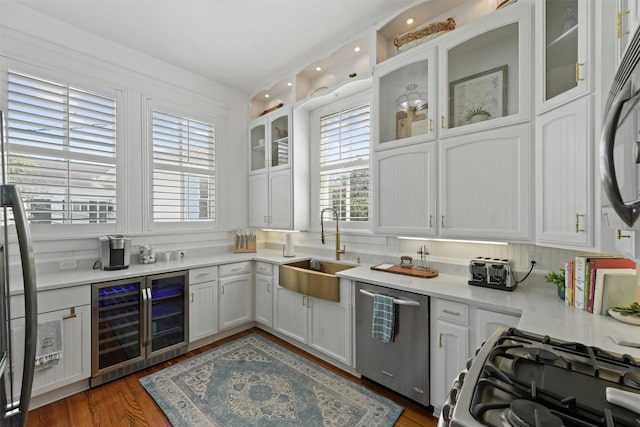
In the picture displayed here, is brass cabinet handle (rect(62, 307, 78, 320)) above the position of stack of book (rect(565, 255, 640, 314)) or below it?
below

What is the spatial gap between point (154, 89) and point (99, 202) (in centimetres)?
133

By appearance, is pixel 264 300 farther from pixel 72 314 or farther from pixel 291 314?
pixel 72 314

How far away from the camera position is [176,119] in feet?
10.8

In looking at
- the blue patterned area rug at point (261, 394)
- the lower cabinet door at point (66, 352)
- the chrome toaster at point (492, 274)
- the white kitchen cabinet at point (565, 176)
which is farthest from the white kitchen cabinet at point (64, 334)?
the white kitchen cabinet at point (565, 176)

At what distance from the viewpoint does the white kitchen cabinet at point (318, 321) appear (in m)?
2.41

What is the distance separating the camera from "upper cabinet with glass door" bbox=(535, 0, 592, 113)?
1426mm

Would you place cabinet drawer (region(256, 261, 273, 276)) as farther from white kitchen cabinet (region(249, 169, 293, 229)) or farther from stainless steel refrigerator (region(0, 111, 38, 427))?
stainless steel refrigerator (region(0, 111, 38, 427))

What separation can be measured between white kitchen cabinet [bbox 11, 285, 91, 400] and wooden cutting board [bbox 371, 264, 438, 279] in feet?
7.64

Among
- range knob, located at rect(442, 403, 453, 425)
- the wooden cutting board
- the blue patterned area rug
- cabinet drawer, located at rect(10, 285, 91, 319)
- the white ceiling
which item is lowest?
the blue patterned area rug

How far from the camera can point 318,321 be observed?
264 centimetres

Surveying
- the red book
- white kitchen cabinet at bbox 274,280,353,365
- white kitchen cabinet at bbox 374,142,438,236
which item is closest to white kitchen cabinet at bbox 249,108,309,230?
white kitchen cabinet at bbox 274,280,353,365

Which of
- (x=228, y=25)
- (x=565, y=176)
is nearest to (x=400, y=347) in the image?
(x=565, y=176)

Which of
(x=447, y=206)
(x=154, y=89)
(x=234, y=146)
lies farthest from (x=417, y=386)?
(x=154, y=89)

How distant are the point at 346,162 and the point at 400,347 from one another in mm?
1855
